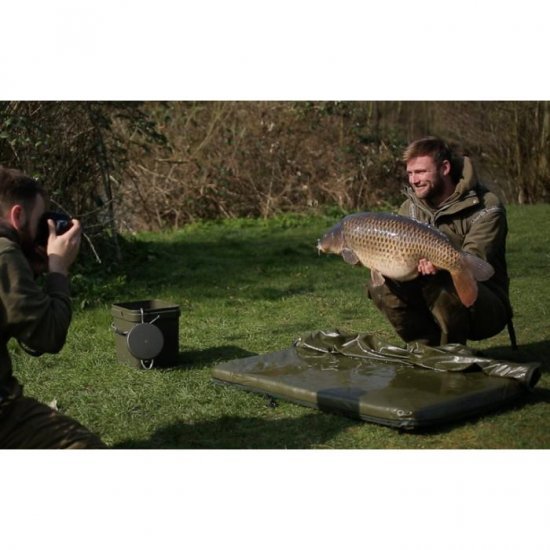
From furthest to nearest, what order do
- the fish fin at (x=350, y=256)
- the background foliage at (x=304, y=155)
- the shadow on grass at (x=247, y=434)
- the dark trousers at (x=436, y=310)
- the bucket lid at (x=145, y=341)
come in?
the background foliage at (x=304, y=155) < the bucket lid at (x=145, y=341) < the dark trousers at (x=436, y=310) < the fish fin at (x=350, y=256) < the shadow on grass at (x=247, y=434)

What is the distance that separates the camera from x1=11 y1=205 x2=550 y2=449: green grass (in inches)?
131

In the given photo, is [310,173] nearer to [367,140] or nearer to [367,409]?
[367,140]

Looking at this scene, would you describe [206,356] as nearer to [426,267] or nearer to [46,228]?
[426,267]

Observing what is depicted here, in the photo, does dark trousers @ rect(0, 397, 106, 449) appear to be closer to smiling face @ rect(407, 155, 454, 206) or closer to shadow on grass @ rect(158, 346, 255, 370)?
shadow on grass @ rect(158, 346, 255, 370)

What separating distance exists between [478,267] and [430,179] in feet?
2.17

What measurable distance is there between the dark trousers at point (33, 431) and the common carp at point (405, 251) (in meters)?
1.52

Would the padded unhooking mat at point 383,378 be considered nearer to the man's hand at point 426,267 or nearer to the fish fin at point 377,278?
the fish fin at point 377,278

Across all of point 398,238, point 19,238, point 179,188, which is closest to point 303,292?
point 398,238

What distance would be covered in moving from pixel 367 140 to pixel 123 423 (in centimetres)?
870

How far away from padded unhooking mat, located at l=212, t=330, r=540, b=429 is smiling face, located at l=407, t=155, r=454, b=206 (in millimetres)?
755

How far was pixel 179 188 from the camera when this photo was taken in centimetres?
1110

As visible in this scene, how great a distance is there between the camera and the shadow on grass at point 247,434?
10.7ft

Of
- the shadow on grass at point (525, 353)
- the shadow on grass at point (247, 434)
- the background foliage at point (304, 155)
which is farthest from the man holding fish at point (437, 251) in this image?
the background foliage at point (304, 155)
